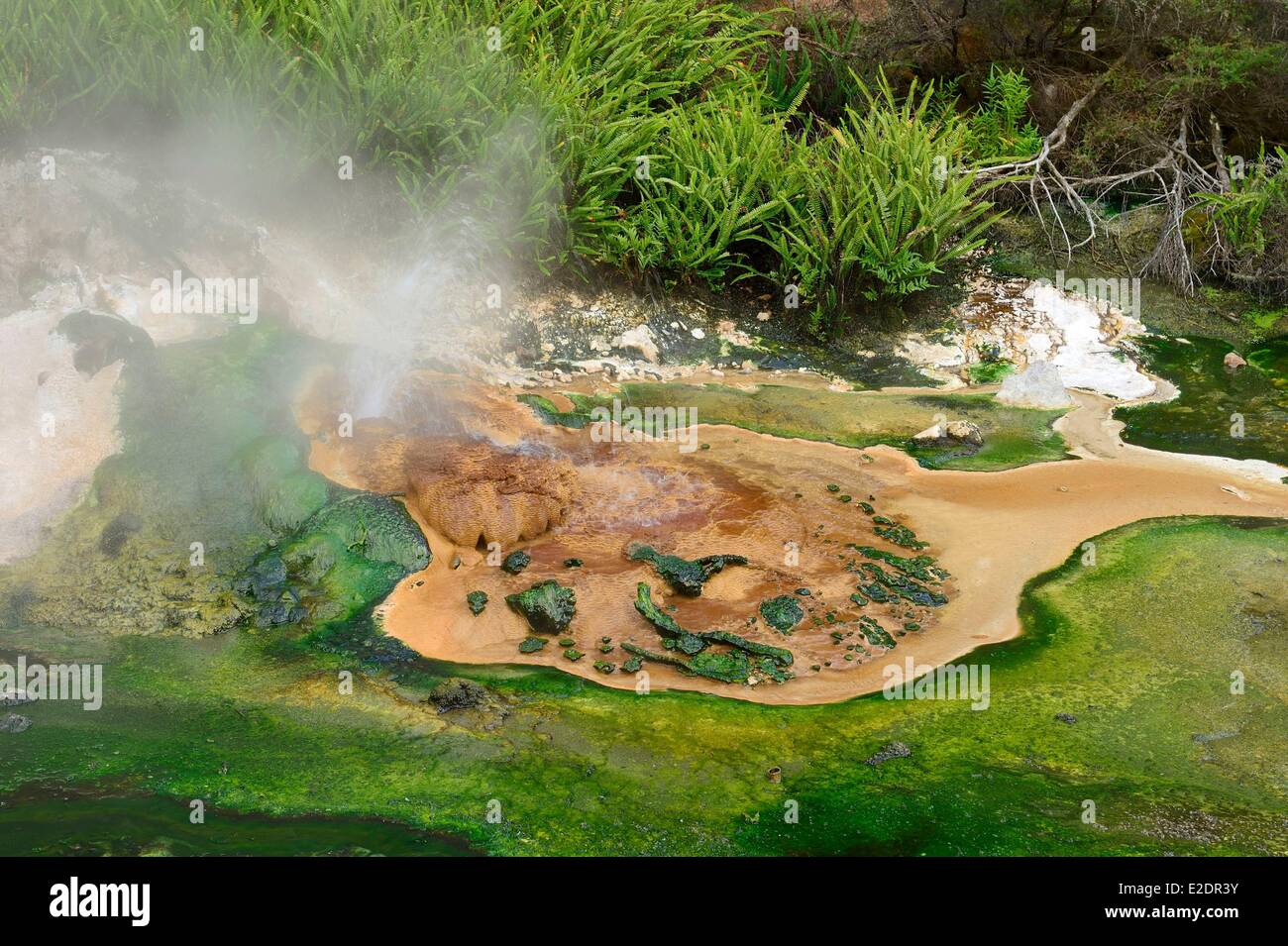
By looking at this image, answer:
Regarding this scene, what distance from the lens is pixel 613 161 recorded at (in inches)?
290

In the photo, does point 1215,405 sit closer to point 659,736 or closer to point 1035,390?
point 1035,390

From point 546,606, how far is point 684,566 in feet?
2.16

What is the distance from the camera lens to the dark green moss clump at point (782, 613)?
4.80 metres

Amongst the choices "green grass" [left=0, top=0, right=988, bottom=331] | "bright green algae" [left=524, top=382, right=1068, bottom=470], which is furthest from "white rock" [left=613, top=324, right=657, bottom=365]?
"green grass" [left=0, top=0, right=988, bottom=331]

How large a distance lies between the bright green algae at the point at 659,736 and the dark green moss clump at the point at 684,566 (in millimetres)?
716

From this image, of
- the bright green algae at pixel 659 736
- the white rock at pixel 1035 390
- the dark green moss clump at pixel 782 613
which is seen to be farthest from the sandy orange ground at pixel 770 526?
the white rock at pixel 1035 390

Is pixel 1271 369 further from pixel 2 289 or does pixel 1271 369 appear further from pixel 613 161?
pixel 2 289

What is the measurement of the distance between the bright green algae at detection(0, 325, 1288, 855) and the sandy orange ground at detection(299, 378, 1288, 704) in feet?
0.53

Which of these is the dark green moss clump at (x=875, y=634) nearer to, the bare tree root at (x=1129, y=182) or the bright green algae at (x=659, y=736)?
the bright green algae at (x=659, y=736)

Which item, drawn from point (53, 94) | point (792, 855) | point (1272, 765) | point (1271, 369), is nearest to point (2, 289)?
point (53, 94)

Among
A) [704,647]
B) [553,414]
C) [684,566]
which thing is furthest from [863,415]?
[704,647]

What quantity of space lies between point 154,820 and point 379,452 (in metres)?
2.40

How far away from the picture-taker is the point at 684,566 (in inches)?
200

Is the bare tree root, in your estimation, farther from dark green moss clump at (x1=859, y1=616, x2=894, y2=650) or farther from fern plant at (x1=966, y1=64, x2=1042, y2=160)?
dark green moss clump at (x1=859, y1=616, x2=894, y2=650)
